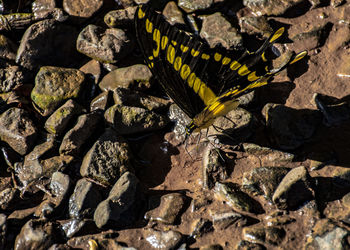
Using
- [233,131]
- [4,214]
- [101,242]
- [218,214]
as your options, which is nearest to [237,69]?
[233,131]

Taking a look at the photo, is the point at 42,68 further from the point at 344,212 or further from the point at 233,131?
the point at 344,212

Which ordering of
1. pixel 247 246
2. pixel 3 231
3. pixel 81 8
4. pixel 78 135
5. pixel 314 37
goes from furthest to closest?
pixel 81 8, pixel 314 37, pixel 78 135, pixel 3 231, pixel 247 246

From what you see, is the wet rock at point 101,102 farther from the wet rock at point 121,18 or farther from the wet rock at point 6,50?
the wet rock at point 6,50

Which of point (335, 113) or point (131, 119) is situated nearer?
point (335, 113)

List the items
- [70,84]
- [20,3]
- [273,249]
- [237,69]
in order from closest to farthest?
[273,249] < [237,69] < [70,84] < [20,3]

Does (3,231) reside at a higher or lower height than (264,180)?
higher

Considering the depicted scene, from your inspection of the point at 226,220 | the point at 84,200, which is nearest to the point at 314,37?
the point at 226,220

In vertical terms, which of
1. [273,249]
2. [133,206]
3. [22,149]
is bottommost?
[273,249]

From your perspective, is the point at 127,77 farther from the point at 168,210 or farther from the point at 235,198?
the point at 235,198
